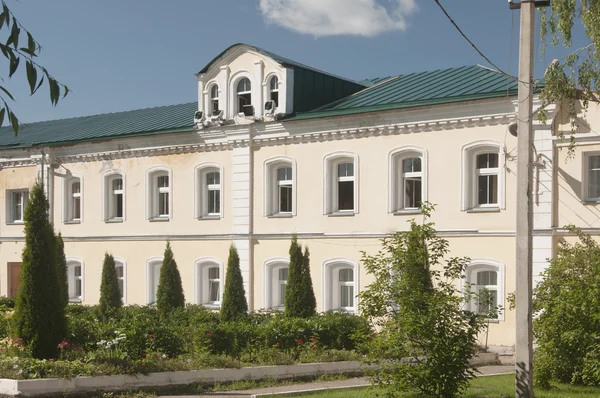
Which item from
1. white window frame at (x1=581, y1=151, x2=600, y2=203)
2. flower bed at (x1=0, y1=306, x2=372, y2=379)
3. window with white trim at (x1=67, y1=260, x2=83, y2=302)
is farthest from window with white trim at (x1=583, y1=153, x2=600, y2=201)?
window with white trim at (x1=67, y1=260, x2=83, y2=302)

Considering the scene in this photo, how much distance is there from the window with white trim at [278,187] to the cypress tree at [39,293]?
10780 mm

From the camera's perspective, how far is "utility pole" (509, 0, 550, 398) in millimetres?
11852

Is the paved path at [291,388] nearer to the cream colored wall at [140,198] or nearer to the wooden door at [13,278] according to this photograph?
the cream colored wall at [140,198]

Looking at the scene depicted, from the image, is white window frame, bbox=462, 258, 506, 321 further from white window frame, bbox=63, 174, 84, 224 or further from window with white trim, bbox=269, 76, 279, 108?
white window frame, bbox=63, 174, 84, 224

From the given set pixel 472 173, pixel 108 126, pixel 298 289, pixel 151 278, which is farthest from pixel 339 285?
pixel 108 126

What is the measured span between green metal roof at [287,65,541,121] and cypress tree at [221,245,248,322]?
4872 mm

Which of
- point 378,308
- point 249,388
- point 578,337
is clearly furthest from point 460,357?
point 249,388

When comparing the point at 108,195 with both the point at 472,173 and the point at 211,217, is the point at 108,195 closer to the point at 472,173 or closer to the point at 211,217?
the point at 211,217

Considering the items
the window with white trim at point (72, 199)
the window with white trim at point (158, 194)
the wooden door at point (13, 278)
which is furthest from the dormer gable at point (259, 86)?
the wooden door at point (13, 278)

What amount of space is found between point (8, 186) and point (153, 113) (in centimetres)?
653

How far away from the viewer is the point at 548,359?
49.3 feet

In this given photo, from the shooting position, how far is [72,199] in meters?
31.9

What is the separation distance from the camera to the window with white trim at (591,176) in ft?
66.5

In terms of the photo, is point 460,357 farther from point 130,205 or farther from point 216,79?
point 130,205
